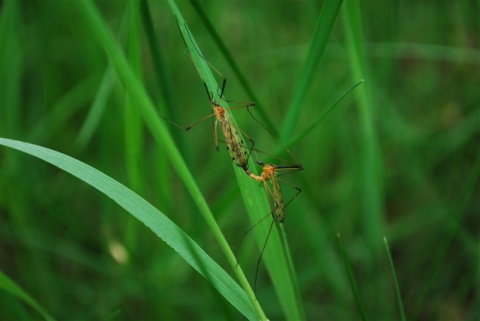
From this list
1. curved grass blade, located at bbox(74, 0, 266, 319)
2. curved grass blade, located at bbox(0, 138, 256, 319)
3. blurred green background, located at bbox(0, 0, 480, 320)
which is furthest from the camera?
blurred green background, located at bbox(0, 0, 480, 320)

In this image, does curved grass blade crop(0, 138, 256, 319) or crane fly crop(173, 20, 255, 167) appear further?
crane fly crop(173, 20, 255, 167)

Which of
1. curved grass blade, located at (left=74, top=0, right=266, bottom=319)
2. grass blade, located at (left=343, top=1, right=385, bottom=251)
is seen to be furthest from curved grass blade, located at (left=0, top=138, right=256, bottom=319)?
grass blade, located at (left=343, top=1, right=385, bottom=251)

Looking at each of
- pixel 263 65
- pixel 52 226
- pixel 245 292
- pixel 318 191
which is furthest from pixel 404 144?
pixel 245 292

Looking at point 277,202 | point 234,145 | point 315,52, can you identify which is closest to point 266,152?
point 277,202

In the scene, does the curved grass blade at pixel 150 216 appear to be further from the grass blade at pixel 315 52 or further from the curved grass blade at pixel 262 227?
the grass blade at pixel 315 52

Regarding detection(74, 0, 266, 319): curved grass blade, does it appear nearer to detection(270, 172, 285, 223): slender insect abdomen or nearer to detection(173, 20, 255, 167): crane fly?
detection(173, 20, 255, 167): crane fly

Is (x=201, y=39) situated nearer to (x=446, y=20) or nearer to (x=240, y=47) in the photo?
(x=240, y=47)

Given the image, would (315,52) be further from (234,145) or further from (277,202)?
(277,202)
